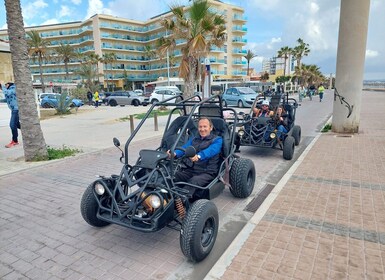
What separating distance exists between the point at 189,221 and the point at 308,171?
3.60 metres

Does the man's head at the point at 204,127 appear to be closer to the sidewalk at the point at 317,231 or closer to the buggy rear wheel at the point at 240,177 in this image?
the buggy rear wheel at the point at 240,177

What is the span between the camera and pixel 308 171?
5.43 m

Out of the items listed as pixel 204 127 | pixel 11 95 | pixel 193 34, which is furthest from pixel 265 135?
pixel 193 34

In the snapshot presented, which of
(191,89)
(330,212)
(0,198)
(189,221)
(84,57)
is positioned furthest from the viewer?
(84,57)

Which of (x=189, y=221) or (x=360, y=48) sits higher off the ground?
(x=360, y=48)

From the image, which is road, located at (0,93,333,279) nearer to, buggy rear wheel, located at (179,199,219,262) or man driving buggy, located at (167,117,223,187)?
buggy rear wheel, located at (179,199,219,262)

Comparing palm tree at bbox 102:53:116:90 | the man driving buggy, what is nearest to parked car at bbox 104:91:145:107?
the man driving buggy

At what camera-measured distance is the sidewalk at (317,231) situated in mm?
2586

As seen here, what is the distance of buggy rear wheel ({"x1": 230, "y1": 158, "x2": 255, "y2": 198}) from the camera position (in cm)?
413

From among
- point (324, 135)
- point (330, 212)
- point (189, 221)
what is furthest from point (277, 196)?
point (324, 135)

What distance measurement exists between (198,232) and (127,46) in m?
68.1

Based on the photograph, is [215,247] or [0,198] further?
[0,198]

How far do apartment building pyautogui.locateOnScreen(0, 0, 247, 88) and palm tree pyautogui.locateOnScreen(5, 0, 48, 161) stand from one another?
1974 inches

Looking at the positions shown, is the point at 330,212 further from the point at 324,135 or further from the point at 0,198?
the point at 324,135
